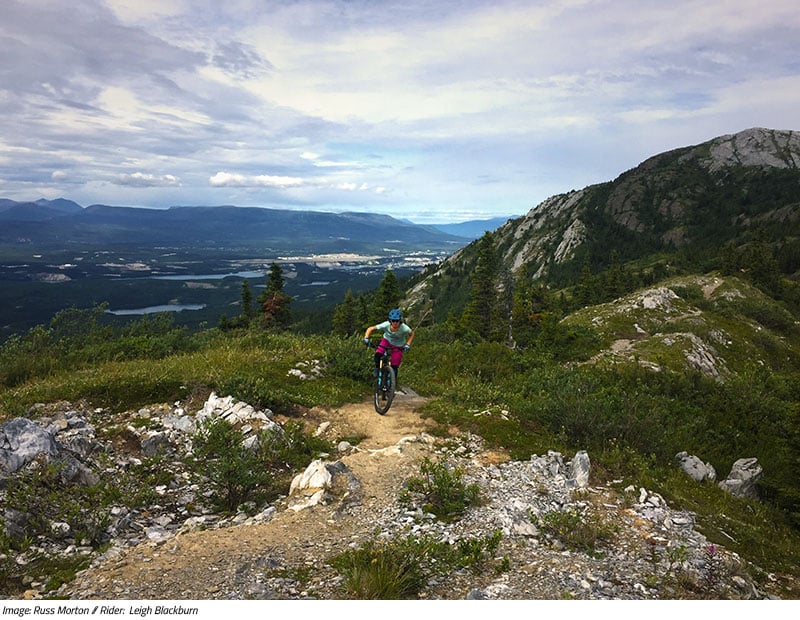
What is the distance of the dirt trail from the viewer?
5164mm

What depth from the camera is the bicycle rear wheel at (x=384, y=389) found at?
12.3 m

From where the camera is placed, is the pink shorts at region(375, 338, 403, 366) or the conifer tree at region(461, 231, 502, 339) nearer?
the pink shorts at region(375, 338, 403, 366)

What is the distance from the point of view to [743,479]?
11406mm

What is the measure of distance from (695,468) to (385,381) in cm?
833

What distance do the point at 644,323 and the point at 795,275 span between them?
71967 millimetres

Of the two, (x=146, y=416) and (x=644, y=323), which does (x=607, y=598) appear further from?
(x=644, y=323)

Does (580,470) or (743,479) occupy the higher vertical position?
(580,470)

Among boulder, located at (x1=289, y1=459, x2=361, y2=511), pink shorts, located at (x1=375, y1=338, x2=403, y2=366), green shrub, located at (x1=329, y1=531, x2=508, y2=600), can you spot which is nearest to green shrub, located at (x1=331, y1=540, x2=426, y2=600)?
green shrub, located at (x1=329, y1=531, x2=508, y2=600)

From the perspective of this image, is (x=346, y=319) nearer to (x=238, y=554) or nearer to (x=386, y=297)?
(x=386, y=297)

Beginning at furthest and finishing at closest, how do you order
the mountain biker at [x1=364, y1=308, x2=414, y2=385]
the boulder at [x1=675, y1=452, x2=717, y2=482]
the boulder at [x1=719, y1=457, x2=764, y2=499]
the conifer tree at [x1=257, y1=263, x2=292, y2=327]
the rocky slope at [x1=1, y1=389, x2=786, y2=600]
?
the conifer tree at [x1=257, y1=263, x2=292, y2=327], the mountain biker at [x1=364, y1=308, x2=414, y2=385], the boulder at [x1=719, y1=457, x2=764, y2=499], the boulder at [x1=675, y1=452, x2=717, y2=482], the rocky slope at [x1=1, y1=389, x2=786, y2=600]

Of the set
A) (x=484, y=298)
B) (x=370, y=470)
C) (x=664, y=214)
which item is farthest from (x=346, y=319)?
(x=664, y=214)

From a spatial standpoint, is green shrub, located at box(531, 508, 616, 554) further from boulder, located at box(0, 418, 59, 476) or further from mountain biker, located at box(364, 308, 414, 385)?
boulder, located at box(0, 418, 59, 476)

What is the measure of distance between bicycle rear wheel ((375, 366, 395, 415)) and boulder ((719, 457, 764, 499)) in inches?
346
